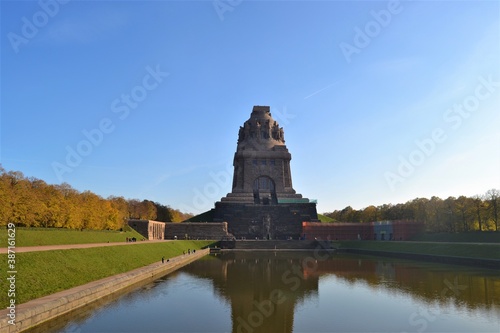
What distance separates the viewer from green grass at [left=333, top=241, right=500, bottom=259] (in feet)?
115

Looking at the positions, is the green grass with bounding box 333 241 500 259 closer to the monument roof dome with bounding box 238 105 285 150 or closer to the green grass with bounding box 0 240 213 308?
the green grass with bounding box 0 240 213 308

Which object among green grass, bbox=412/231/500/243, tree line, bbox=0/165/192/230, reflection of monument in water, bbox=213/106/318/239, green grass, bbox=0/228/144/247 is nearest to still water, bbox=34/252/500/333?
green grass, bbox=0/228/144/247

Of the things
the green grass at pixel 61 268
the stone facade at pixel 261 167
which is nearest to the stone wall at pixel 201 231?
the stone facade at pixel 261 167

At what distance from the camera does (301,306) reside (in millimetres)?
17688

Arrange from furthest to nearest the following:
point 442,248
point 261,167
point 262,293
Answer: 1. point 261,167
2. point 442,248
3. point 262,293

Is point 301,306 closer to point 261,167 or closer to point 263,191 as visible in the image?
point 263,191

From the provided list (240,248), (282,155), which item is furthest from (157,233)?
(282,155)

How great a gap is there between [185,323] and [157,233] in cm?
5592

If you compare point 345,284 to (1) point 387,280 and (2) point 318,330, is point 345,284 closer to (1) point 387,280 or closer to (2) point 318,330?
(1) point 387,280

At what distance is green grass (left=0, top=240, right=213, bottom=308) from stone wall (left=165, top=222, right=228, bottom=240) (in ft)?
125

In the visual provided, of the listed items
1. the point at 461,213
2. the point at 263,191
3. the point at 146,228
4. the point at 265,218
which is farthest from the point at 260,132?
the point at 461,213

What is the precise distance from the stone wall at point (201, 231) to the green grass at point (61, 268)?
38.2 metres

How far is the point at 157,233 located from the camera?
69188 millimetres

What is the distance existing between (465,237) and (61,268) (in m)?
47.7
